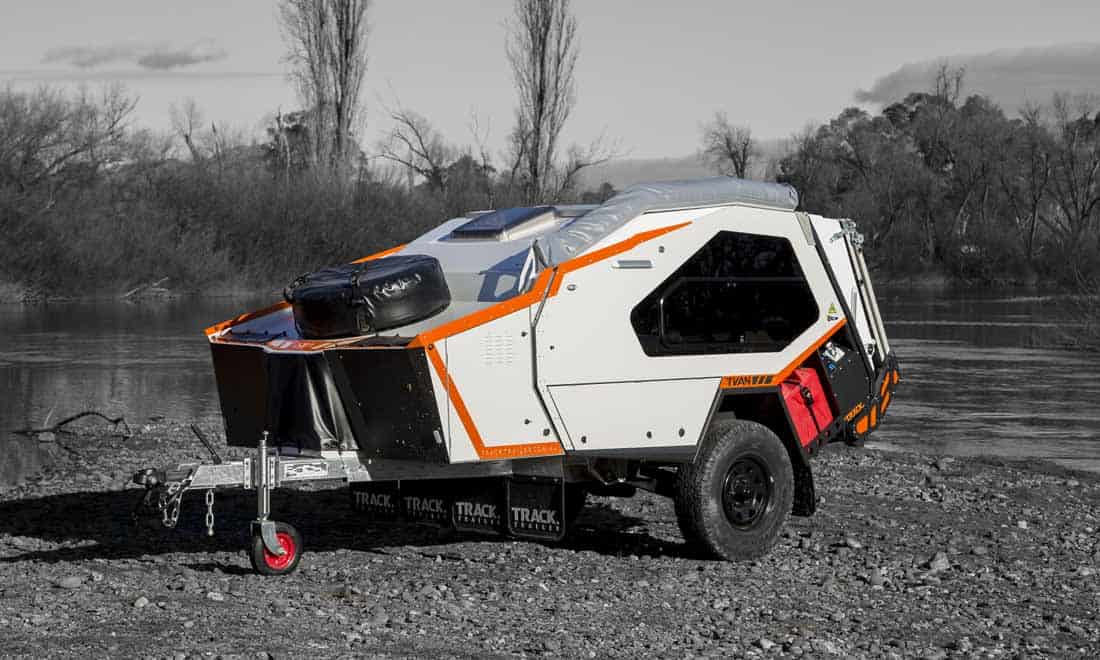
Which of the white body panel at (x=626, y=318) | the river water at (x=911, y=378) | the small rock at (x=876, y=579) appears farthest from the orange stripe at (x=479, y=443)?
the river water at (x=911, y=378)

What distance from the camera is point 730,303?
867 centimetres

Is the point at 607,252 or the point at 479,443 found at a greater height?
the point at 607,252

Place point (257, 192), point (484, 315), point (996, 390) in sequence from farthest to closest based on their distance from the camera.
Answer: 1. point (257, 192)
2. point (996, 390)
3. point (484, 315)

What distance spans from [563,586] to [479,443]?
96 centimetres

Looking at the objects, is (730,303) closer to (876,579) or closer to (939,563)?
(876,579)

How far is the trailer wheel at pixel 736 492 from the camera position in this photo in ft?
27.8

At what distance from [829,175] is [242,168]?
42.6 m

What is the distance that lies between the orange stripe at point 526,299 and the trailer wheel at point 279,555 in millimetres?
1405

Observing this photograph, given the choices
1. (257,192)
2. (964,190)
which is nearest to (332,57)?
(257,192)

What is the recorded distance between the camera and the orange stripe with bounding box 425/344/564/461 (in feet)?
24.5

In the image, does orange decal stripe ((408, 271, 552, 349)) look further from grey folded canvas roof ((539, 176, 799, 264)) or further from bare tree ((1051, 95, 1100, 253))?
bare tree ((1051, 95, 1100, 253))

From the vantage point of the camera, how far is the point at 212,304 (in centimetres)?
4812

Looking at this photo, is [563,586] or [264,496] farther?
[563,586]

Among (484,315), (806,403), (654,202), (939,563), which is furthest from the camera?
(806,403)
